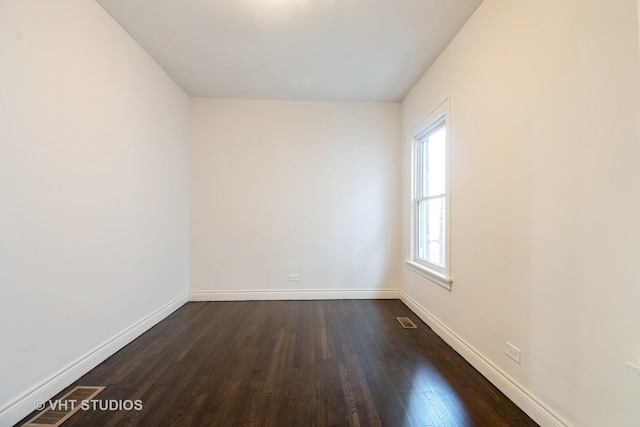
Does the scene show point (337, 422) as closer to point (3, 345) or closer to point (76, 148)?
point (3, 345)

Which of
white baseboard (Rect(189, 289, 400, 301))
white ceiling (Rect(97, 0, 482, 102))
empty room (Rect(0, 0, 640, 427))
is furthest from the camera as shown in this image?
white baseboard (Rect(189, 289, 400, 301))

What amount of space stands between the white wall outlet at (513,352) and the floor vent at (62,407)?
8.77 feet

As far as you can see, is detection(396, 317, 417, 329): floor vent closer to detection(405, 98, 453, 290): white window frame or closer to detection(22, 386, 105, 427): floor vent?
detection(405, 98, 453, 290): white window frame

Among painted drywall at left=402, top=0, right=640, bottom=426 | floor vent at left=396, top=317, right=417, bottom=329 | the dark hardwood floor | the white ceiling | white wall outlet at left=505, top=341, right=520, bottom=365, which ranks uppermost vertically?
the white ceiling

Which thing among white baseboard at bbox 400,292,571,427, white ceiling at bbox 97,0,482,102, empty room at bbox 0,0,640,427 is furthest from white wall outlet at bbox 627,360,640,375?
white ceiling at bbox 97,0,482,102

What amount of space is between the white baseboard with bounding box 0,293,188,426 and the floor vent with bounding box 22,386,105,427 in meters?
0.07

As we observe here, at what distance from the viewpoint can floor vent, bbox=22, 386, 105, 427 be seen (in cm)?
162

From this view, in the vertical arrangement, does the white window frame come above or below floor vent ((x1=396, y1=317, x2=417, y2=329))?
above

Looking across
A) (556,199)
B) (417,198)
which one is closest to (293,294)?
(417,198)

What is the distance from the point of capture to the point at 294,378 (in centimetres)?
207

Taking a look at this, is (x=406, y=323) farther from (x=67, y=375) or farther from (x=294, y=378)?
(x=67, y=375)

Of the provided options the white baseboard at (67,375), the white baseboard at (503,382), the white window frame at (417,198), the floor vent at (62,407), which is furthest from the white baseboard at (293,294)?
the floor vent at (62,407)

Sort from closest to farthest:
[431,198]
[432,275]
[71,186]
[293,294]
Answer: [71,186] → [432,275] → [431,198] → [293,294]

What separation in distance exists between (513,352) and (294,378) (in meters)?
1.45
